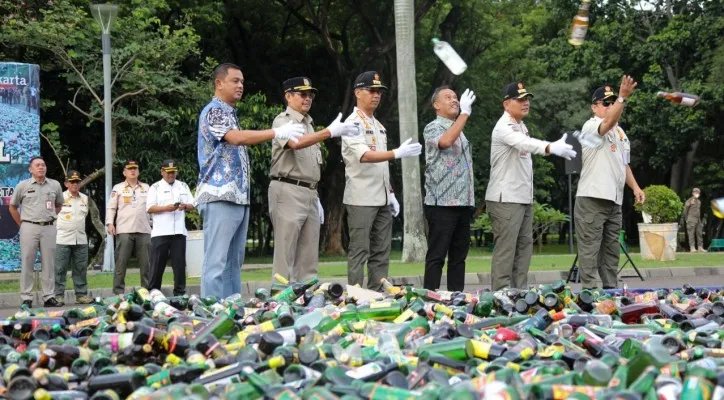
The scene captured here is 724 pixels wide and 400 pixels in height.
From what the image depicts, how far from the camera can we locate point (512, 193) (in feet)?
29.9

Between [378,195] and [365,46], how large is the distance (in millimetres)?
22744

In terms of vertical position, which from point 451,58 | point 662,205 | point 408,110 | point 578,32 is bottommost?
point 662,205

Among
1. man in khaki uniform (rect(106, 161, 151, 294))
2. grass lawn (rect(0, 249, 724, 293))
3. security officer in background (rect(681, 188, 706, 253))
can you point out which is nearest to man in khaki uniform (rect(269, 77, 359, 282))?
man in khaki uniform (rect(106, 161, 151, 294))

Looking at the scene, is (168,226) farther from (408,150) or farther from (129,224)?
(408,150)

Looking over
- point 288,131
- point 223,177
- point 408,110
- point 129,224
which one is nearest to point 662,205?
point 408,110

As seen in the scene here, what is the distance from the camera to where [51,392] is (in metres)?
3.89

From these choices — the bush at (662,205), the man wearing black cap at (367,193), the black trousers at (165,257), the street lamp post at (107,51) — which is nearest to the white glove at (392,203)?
the man wearing black cap at (367,193)

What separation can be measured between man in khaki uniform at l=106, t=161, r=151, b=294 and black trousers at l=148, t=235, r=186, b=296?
32.9 inches

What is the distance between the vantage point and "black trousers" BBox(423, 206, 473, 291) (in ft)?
29.5

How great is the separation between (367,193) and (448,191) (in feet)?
2.37

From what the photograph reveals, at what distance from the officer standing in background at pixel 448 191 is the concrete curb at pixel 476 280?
520 centimetres

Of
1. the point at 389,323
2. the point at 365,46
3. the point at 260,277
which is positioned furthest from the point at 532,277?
the point at 365,46

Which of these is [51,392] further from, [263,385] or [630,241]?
[630,241]

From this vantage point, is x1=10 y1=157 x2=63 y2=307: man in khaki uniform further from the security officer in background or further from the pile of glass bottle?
the security officer in background
